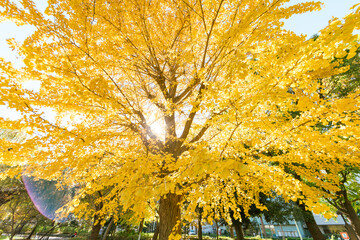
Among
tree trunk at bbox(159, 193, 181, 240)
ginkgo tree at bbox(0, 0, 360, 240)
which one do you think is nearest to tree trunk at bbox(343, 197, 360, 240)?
ginkgo tree at bbox(0, 0, 360, 240)

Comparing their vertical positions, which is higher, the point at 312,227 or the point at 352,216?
the point at 352,216

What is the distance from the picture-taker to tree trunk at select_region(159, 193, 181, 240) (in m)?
3.46

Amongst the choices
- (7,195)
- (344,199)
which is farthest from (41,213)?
(344,199)

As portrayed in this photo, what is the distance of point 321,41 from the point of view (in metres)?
1.54

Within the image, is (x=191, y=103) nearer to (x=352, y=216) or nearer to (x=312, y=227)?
(x=352, y=216)

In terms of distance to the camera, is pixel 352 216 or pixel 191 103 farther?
pixel 352 216

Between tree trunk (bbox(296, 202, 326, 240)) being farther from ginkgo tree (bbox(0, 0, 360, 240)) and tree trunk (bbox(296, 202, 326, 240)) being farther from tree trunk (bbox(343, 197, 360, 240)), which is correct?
ginkgo tree (bbox(0, 0, 360, 240))

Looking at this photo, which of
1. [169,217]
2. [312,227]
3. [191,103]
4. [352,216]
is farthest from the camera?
[312,227]

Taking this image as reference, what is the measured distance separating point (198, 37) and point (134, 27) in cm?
176

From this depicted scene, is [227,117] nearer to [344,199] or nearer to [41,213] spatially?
[344,199]

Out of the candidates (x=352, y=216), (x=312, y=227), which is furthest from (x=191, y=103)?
(x=312, y=227)

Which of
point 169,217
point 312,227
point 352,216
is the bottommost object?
point 169,217

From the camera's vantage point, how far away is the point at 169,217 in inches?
144

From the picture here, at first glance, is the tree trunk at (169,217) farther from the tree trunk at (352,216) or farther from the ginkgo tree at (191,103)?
the tree trunk at (352,216)
